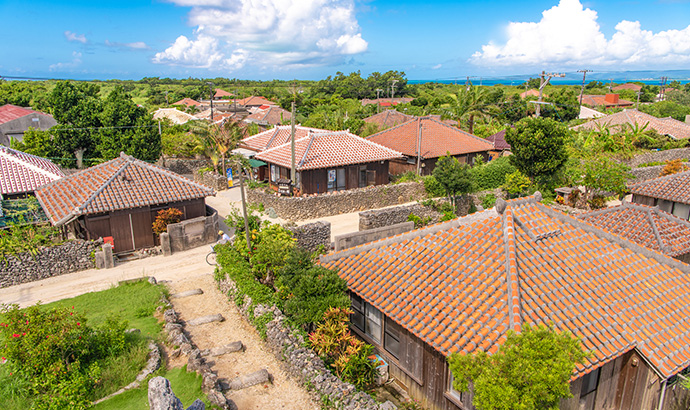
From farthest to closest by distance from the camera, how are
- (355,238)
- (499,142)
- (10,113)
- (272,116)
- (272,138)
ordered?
(272,116) < (10,113) < (499,142) < (272,138) < (355,238)

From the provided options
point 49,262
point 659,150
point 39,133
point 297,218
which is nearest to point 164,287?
point 49,262

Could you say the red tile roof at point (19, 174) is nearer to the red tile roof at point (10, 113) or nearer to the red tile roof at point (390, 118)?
the red tile roof at point (10, 113)

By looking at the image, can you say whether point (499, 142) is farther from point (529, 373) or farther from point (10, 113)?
point (10, 113)

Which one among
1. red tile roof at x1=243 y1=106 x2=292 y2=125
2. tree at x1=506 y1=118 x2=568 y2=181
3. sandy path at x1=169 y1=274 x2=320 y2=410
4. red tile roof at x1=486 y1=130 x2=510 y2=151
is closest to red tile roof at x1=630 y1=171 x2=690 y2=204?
tree at x1=506 y1=118 x2=568 y2=181

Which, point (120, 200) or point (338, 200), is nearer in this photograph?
point (120, 200)

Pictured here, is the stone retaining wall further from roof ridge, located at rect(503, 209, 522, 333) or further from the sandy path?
roof ridge, located at rect(503, 209, 522, 333)

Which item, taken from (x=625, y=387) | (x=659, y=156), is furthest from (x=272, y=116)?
(x=625, y=387)
